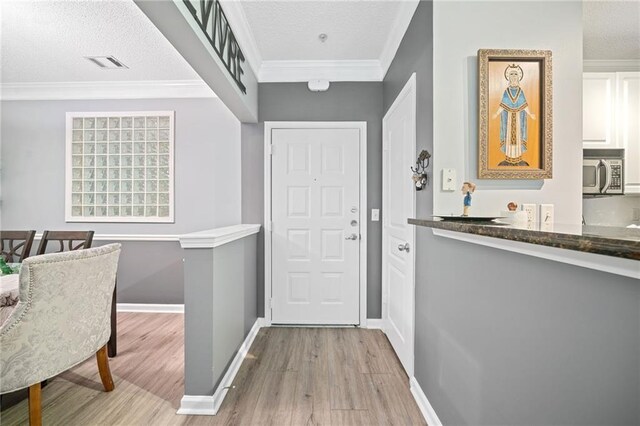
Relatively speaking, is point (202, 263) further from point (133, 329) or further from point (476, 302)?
point (133, 329)

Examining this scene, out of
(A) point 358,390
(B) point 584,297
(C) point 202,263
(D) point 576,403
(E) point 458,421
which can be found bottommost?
(A) point 358,390

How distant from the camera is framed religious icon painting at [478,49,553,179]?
1.61 meters

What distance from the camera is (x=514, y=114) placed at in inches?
63.6

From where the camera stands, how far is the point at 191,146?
3.38 metres

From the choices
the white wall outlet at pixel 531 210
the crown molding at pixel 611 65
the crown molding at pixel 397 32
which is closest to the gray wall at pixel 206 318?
the white wall outlet at pixel 531 210

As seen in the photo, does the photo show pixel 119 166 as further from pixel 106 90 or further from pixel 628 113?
pixel 628 113

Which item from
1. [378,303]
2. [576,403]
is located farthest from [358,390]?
[576,403]

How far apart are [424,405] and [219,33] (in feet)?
8.20

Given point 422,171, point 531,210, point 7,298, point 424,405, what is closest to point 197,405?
point 7,298

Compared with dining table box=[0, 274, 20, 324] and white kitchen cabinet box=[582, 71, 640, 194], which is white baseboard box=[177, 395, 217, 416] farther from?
white kitchen cabinet box=[582, 71, 640, 194]

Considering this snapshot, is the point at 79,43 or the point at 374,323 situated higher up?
the point at 79,43

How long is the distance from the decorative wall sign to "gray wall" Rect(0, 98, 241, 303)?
3.72ft

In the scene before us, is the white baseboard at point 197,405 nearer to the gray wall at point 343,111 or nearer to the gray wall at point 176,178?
the gray wall at point 343,111

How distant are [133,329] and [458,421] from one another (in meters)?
2.92
